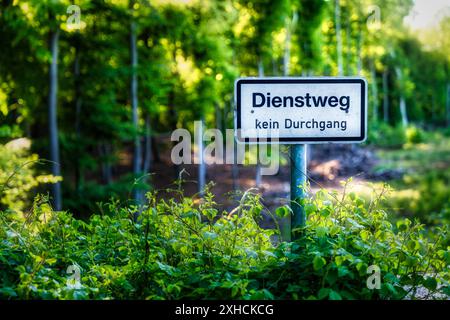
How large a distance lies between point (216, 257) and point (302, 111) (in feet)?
3.54

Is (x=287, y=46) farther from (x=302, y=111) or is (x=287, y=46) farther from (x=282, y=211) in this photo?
(x=282, y=211)

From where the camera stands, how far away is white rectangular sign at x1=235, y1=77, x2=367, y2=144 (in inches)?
141

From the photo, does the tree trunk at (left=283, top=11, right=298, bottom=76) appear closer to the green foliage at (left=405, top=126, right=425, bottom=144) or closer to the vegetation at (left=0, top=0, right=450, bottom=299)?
the vegetation at (left=0, top=0, right=450, bottom=299)

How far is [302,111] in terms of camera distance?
361 cm

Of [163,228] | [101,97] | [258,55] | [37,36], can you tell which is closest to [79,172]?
[101,97]

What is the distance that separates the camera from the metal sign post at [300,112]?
3562 millimetres

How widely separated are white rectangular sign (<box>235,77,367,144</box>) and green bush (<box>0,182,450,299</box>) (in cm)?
41

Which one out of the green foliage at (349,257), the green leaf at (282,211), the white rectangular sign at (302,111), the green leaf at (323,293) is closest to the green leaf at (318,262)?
the green foliage at (349,257)

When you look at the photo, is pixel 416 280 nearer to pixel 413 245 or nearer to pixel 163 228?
pixel 413 245

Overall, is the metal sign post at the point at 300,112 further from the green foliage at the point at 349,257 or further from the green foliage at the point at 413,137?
the green foliage at the point at 413,137

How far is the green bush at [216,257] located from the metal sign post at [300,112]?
1.29 feet

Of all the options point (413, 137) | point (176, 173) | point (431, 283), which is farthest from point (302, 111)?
point (413, 137)

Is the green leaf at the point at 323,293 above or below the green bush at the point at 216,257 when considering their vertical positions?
below

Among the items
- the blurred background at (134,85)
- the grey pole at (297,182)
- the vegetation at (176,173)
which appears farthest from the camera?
the blurred background at (134,85)
